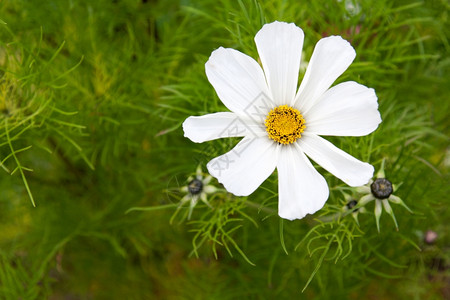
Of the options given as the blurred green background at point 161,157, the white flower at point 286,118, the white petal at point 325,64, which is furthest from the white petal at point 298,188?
the blurred green background at point 161,157

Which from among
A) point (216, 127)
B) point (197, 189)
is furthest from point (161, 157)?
point (216, 127)

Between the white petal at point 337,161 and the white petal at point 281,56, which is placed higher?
the white petal at point 281,56

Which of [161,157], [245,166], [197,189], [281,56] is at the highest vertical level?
[281,56]

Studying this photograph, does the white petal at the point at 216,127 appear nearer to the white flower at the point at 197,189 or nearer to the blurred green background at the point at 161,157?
the white flower at the point at 197,189

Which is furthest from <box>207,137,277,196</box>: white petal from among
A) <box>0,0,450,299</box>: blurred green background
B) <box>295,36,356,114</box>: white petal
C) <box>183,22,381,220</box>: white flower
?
<box>0,0,450,299</box>: blurred green background

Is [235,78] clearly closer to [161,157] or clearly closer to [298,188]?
[298,188]

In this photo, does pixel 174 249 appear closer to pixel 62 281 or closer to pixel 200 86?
pixel 62 281
